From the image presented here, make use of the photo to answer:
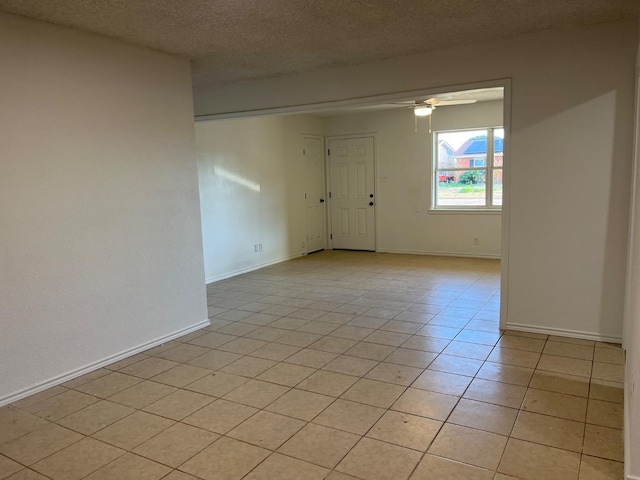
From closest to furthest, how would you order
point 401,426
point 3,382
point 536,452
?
1. point 536,452
2. point 401,426
3. point 3,382

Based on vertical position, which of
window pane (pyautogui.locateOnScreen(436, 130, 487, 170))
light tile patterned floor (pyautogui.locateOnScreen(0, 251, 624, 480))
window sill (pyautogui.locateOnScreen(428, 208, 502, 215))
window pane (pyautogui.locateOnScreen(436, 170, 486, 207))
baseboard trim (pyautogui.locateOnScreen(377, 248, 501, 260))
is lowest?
light tile patterned floor (pyautogui.locateOnScreen(0, 251, 624, 480))

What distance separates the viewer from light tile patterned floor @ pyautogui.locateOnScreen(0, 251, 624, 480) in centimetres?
220

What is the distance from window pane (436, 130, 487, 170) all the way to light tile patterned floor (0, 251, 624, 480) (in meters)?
3.72

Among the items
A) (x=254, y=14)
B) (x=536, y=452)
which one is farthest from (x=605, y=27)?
(x=536, y=452)

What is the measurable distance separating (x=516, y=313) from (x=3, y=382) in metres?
3.83

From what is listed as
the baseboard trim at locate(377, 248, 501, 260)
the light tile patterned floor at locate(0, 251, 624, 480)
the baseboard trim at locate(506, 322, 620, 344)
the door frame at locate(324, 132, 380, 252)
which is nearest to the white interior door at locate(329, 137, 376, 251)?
the door frame at locate(324, 132, 380, 252)

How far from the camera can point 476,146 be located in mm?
7453

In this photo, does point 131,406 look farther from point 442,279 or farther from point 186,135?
point 442,279

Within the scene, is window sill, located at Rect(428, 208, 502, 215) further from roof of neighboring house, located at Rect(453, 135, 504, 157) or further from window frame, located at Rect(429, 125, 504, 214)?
roof of neighboring house, located at Rect(453, 135, 504, 157)

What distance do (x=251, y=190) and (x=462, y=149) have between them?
3.49 m

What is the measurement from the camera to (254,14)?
301 centimetres

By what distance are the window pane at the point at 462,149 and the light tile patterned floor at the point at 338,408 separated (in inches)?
147

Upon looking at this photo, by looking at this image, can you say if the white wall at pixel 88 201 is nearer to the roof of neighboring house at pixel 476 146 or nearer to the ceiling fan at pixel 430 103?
the ceiling fan at pixel 430 103

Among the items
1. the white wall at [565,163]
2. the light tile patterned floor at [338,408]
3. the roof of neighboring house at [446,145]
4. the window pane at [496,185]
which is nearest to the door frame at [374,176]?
the roof of neighboring house at [446,145]
